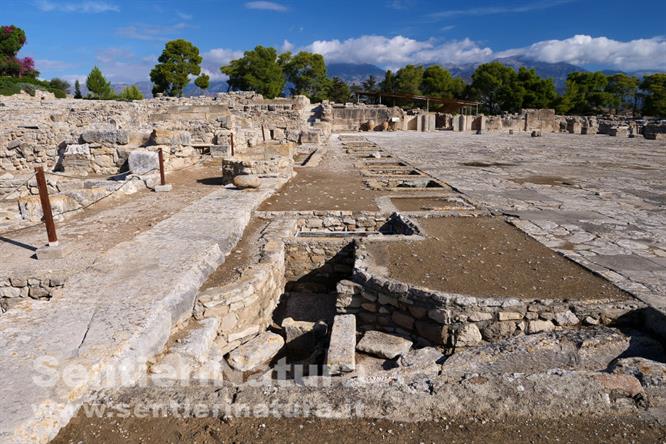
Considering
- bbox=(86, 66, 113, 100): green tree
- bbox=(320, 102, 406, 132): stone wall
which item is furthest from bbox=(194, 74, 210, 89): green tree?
bbox=(320, 102, 406, 132): stone wall

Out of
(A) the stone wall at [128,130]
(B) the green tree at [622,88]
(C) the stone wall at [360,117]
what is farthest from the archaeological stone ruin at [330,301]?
(B) the green tree at [622,88]

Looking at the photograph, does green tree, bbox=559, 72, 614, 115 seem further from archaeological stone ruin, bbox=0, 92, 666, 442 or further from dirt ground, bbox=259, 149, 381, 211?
archaeological stone ruin, bbox=0, 92, 666, 442

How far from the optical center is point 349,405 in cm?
294

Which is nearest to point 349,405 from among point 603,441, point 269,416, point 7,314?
point 269,416

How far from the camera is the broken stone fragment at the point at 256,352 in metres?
4.57

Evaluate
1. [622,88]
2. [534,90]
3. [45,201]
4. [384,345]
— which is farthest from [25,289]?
[622,88]

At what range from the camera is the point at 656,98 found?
53938mm

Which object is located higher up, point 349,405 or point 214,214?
point 214,214

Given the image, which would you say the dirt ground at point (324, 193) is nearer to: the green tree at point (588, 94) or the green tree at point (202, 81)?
the green tree at point (202, 81)

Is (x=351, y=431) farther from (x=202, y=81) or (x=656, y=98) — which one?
(x=656, y=98)

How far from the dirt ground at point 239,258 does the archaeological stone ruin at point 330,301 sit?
0.05 meters

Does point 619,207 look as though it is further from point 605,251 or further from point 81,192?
point 81,192

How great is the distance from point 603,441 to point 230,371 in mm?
3289

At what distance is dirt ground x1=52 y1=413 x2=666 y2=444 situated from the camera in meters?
2.68
